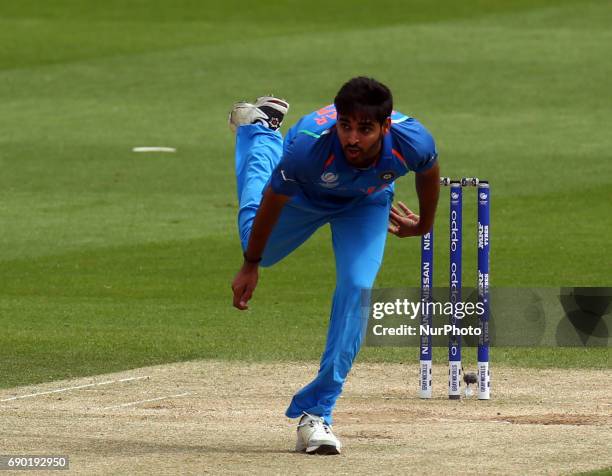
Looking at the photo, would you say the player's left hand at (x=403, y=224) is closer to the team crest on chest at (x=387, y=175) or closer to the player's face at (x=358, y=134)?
the team crest on chest at (x=387, y=175)

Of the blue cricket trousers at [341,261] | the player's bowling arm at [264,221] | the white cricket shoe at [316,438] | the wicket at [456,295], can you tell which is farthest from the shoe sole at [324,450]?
the wicket at [456,295]

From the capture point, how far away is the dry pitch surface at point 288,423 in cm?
805

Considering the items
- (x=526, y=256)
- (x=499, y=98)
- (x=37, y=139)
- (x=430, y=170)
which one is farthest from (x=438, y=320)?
(x=499, y=98)

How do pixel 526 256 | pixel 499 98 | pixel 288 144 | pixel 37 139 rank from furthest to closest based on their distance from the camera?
pixel 499 98
pixel 37 139
pixel 526 256
pixel 288 144

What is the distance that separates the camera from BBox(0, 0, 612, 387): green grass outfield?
13734 millimetres

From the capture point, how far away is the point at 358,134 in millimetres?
7891

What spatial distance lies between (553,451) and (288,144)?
6.63 feet

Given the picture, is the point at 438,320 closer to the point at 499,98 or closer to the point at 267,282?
the point at 267,282

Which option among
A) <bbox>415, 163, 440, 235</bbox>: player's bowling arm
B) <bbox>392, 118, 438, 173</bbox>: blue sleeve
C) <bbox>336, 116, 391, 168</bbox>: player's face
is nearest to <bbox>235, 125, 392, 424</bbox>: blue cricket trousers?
<bbox>415, 163, 440, 235</bbox>: player's bowling arm

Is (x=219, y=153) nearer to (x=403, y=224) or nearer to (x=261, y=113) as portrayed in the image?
(x=261, y=113)

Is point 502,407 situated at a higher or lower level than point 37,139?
lower

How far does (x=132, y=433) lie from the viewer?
893cm

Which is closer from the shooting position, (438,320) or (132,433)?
(132,433)

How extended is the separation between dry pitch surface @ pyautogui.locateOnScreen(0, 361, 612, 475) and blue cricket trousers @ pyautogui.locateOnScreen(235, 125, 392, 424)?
32 cm
